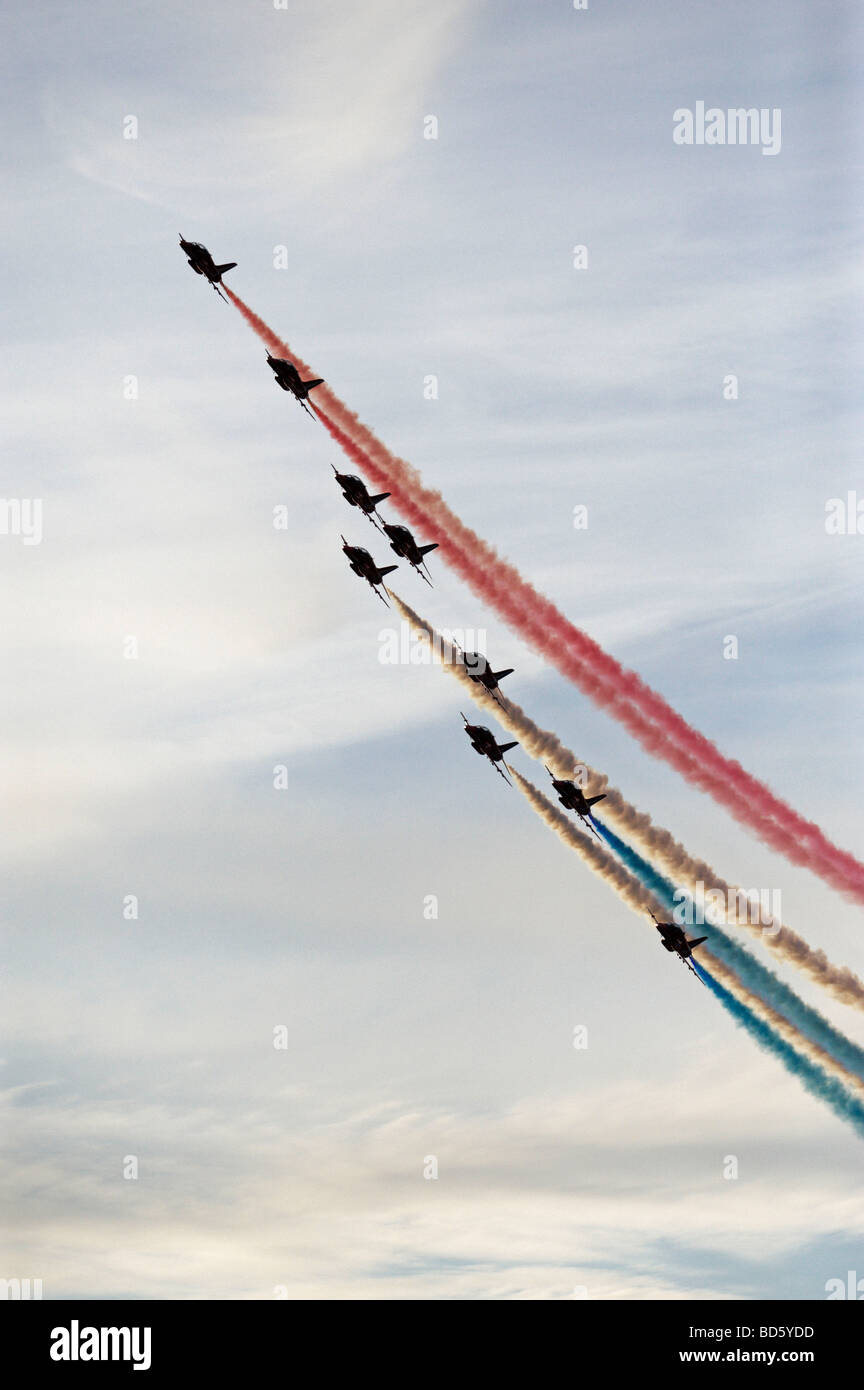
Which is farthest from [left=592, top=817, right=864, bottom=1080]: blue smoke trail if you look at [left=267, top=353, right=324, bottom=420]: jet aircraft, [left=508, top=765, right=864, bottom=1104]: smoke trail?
[left=267, top=353, right=324, bottom=420]: jet aircraft

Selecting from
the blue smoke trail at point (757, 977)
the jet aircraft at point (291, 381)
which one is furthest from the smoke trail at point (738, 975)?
the jet aircraft at point (291, 381)

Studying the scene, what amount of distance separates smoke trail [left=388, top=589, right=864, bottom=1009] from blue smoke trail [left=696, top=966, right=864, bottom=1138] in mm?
2660

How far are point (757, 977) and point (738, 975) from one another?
0.75 metres

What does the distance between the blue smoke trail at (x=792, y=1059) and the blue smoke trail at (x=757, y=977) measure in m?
0.69

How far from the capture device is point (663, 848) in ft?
209

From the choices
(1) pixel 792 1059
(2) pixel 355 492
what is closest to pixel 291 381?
(2) pixel 355 492

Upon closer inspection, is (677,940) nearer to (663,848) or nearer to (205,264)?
(663,848)

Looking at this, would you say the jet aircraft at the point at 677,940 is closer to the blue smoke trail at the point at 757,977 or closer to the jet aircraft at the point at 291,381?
the blue smoke trail at the point at 757,977

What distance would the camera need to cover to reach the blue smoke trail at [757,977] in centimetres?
6172

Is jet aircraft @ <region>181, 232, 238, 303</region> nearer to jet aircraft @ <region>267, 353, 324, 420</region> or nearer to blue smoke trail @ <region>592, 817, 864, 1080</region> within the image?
jet aircraft @ <region>267, 353, 324, 420</region>
